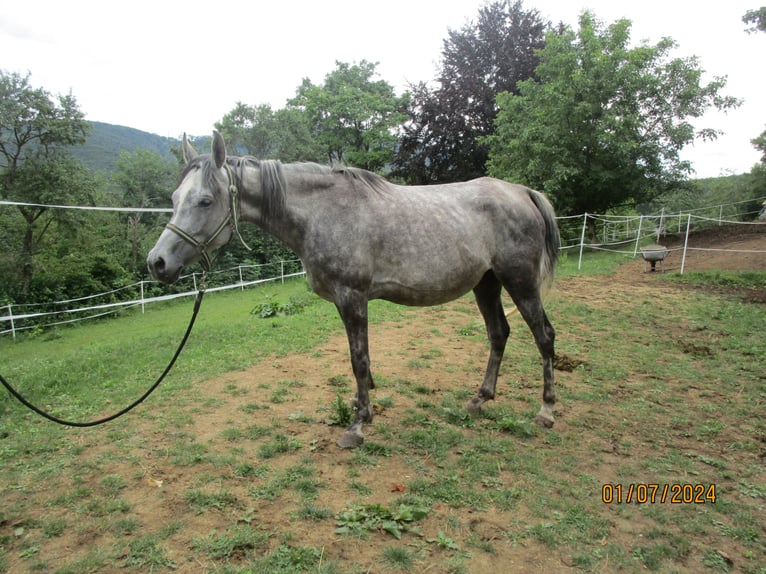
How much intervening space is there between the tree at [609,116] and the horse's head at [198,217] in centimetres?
1554

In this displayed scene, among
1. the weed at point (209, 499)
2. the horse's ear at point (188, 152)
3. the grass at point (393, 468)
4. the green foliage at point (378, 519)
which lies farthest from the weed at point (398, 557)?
the horse's ear at point (188, 152)

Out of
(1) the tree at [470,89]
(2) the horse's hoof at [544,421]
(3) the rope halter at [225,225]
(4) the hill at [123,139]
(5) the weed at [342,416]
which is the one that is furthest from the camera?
(4) the hill at [123,139]

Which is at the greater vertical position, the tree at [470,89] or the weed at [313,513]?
the tree at [470,89]

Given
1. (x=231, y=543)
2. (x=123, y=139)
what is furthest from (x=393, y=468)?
(x=123, y=139)

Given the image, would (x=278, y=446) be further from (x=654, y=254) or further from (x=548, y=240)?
(x=654, y=254)

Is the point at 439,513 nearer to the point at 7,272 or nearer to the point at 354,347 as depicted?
the point at 354,347

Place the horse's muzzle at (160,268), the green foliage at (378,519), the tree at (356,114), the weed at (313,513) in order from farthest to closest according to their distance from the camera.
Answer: the tree at (356,114) → the horse's muzzle at (160,268) → the weed at (313,513) → the green foliage at (378,519)

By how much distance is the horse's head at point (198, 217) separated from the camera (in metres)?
2.79

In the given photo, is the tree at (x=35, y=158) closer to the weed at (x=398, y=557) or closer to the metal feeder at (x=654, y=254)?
the weed at (x=398, y=557)

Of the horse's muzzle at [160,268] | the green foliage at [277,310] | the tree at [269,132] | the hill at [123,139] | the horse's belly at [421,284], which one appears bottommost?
the green foliage at [277,310]

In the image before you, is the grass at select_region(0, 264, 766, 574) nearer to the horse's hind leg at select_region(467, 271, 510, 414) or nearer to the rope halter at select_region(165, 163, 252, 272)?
the horse's hind leg at select_region(467, 271, 510, 414)

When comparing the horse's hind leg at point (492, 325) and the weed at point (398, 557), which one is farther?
the horse's hind leg at point (492, 325)

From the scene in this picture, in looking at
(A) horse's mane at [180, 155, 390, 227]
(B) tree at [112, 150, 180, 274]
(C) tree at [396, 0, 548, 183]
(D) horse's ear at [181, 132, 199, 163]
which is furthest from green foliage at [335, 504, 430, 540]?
(B) tree at [112, 150, 180, 274]

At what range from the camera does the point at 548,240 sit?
4.16 meters
